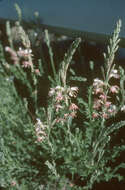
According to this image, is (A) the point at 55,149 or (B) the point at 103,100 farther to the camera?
(A) the point at 55,149

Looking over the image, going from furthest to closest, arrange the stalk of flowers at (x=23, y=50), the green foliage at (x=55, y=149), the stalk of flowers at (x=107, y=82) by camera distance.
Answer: the green foliage at (x=55, y=149) → the stalk of flowers at (x=23, y=50) → the stalk of flowers at (x=107, y=82)

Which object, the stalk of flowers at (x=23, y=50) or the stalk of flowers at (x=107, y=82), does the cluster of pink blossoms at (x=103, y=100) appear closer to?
the stalk of flowers at (x=107, y=82)

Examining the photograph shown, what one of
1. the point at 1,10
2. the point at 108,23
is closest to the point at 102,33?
the point at 108,23

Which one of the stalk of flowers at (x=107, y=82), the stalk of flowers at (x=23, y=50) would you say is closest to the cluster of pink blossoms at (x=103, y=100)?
the stalk of flowers at (x=107, y=82)

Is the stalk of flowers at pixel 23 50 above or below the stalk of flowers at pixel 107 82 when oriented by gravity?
above

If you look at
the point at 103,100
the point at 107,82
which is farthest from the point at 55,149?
the point at 107,82

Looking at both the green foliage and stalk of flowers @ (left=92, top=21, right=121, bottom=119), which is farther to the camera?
the green foliage

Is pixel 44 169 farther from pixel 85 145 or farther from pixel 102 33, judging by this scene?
pixel 102 33

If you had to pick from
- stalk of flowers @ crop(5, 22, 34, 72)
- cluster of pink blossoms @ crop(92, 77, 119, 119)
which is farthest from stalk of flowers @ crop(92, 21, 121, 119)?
stalk of flowers @ crop(5, 22, 34, 72)

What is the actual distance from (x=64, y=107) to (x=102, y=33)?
176 cm

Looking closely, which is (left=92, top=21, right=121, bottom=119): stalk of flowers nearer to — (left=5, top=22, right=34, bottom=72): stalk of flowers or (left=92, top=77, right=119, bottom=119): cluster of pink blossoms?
(left=92, top=77, right=119, bottom=119): cluster of pink blossoms

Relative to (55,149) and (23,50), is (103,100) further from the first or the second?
(23,50)

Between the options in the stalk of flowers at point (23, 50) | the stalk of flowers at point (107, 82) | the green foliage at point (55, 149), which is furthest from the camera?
the green foliage at point (55, 149)

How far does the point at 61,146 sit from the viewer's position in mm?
2186
